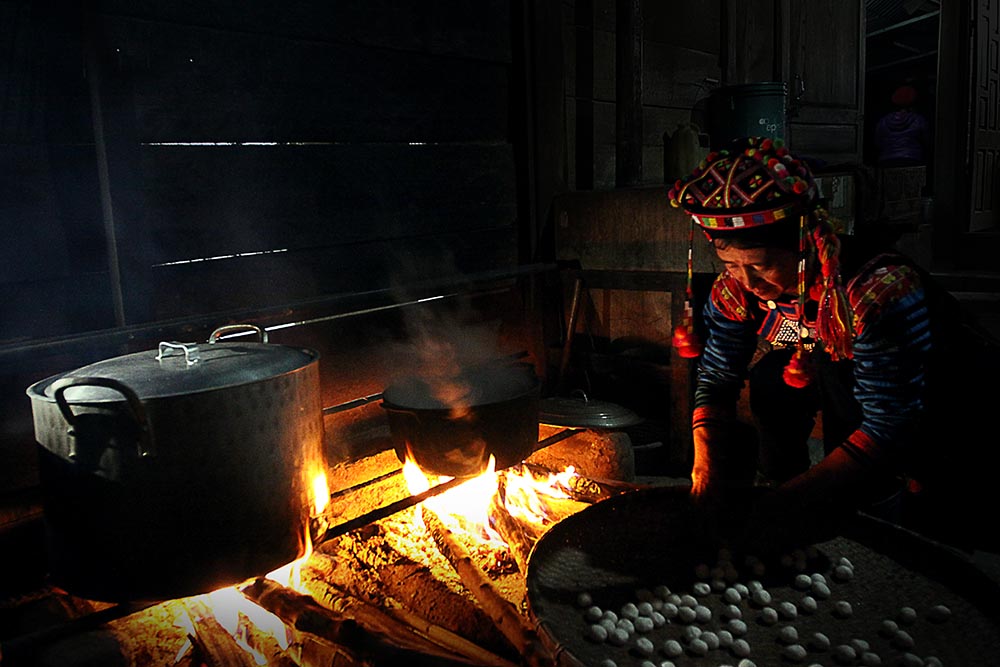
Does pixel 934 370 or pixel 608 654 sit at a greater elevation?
pixel 934 370

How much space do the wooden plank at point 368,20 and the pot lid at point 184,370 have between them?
1547mm

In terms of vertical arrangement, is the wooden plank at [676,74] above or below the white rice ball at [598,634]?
above

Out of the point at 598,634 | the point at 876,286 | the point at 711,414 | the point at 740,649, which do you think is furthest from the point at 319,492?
the point at 876,286

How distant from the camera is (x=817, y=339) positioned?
9.55ft

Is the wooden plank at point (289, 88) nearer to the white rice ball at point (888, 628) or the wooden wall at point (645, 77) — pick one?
the wooden wall at point (645, 77)

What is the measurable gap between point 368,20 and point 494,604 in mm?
3001

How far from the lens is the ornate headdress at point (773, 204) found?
2.57m

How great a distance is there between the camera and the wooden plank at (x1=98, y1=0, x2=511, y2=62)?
3285 mm

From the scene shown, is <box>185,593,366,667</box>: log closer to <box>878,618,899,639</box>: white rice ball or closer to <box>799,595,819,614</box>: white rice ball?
<box>799,595,819,614</box>: white rice ball

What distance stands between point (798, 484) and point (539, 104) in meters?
3.12

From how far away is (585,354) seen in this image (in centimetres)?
488

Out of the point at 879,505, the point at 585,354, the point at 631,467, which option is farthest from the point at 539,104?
the point at 879,505

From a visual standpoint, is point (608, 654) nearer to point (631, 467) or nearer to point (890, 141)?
point (631, 467)

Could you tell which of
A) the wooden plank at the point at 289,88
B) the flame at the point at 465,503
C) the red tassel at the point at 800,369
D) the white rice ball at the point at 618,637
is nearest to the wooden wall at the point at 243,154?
the wooden plank at the point at 289,88
